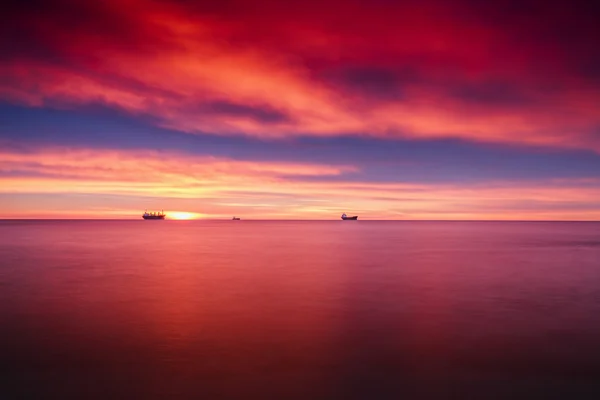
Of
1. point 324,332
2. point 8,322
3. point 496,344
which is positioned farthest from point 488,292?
point 8,322

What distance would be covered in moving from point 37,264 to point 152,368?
31.0m

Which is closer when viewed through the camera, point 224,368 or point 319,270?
point 224,368

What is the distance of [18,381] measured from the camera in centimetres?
1077

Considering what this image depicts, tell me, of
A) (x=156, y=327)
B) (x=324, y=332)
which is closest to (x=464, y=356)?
(x=324, y=332)

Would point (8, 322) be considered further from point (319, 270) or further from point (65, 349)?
point (319, 270)

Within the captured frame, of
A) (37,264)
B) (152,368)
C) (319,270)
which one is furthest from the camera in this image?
(37,264)

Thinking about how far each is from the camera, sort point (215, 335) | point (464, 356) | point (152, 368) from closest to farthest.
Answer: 1. point (152, 368)
2. point (464, 356)
3. point (215, 335)

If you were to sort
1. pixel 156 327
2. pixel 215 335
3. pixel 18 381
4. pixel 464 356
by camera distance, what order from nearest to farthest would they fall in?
pixel 18 381 → pixel 464 356 → pixel 215 335 → pixel 156 327

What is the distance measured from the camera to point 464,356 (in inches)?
503

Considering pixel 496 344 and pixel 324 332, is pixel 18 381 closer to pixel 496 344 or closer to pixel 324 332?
pixel 324 332

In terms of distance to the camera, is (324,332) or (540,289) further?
(540,289)

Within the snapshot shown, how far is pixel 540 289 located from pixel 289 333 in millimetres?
16328

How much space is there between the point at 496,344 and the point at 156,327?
11.2 meters

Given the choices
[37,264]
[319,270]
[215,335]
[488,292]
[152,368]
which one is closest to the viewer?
[152,368]
